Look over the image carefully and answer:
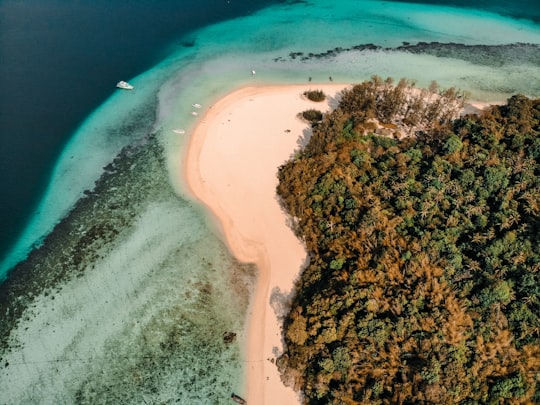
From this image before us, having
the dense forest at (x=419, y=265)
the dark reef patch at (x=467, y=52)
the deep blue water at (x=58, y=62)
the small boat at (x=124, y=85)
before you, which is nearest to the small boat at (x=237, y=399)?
the dense forest at (x=419, y=265)

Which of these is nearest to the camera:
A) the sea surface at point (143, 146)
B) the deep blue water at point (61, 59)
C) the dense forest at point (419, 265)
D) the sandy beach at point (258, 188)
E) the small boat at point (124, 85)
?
the dense forest at point (419, 265)

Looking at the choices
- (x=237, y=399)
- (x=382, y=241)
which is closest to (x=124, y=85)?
(x=382, y=241)

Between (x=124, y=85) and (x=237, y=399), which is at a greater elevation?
(x=124, y=85)

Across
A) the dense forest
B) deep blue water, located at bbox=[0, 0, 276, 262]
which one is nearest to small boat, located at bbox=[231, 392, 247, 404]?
the dense forest

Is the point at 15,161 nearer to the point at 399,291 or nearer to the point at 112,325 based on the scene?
the point at 112,325

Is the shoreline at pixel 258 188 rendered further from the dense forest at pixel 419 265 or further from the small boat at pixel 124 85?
the small boat at pixel 124 85

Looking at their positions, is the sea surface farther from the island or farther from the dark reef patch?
the island

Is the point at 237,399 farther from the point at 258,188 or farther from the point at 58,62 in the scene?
the point at 58,62
